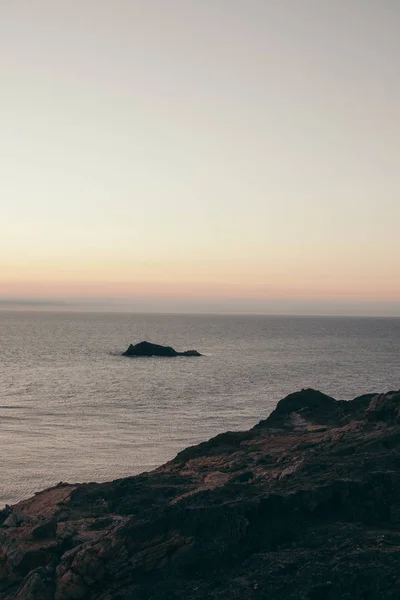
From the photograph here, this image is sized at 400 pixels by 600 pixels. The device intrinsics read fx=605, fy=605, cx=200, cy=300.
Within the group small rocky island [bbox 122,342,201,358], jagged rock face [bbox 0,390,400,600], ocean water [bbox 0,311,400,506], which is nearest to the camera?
jagged rock face [bbox 0,390,400,600]

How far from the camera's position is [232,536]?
18625mm

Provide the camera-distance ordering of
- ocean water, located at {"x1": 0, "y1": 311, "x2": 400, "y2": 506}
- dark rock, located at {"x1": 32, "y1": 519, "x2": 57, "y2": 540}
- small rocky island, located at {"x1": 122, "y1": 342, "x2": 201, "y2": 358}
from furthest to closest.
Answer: small rocky island, located at {"x1": 122, "y1": 342, "x2": 201, "y2": 358} < ocean water, located at {"x1": 0, "y1": 311, "x2": 400, "y2": 506} < dark rock, located at {"x1": 32, "y1": 519, "x2": 57, "y2": 540}

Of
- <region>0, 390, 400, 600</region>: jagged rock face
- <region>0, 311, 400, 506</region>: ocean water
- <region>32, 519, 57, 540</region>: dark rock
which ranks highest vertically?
<region>0, 390, 400, 600</region>: jagged rock face

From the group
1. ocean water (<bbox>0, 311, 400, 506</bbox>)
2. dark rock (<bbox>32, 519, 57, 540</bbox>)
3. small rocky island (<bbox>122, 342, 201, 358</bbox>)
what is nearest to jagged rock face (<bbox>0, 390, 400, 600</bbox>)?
dark rock (<bbox>32, 519, 57, 540</bbox>)

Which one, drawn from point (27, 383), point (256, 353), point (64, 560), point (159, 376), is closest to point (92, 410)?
point (27, 383)

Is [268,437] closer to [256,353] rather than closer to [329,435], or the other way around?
[329,435]

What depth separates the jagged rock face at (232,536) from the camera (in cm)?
1673

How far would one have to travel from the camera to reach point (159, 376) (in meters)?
108

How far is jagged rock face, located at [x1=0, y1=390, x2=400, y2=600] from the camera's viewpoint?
54.9ft

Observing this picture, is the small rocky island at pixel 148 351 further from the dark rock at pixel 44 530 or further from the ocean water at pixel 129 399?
the dark rock at pixel 44 530

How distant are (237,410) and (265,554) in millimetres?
52792

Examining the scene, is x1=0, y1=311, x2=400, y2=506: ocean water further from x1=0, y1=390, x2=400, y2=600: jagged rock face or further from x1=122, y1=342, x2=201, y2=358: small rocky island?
x1=0, y1=390, x2=400, y2=600: jagged rock face

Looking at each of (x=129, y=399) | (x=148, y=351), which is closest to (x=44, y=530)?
(x=129, y=399)

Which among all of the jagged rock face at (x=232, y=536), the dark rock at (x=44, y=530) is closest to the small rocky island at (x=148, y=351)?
the jagged rock face at (x=232, y=536)
